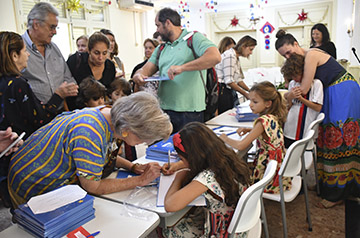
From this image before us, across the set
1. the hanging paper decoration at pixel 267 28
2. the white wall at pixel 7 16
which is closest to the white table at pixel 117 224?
the white wall at pixel 7 16

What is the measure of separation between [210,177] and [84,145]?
0.59 m

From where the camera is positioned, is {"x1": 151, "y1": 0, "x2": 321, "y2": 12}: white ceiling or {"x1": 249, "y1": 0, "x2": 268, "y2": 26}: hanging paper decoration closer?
{"x1": 249, "y1": 0, "x2": 268, "y2": 26}: hanging paper decoration

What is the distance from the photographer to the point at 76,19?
6.23 meters

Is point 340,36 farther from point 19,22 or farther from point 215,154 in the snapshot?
point 215,154

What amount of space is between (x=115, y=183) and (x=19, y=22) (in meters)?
4.64

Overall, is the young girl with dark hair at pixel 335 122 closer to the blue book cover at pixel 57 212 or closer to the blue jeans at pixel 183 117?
the blue jeans at pixel 183 117

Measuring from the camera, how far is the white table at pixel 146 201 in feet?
4.27

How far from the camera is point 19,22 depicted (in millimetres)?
4926

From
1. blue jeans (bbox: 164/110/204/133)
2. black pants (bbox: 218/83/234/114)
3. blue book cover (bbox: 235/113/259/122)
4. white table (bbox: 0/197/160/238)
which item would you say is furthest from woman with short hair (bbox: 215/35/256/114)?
white table (bbox: 0/197/160/238)

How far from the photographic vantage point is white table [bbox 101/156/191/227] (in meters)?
1.30

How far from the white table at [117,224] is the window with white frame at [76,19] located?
5.07 m

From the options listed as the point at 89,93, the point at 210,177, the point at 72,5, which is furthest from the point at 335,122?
the point at 72,5

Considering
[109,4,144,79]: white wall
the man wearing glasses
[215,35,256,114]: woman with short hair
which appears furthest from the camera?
[109,4,144,79]: white wall

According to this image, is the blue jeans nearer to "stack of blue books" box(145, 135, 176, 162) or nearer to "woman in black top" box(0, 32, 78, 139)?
"stack of blue books" box(145, 135, 176, 162)
